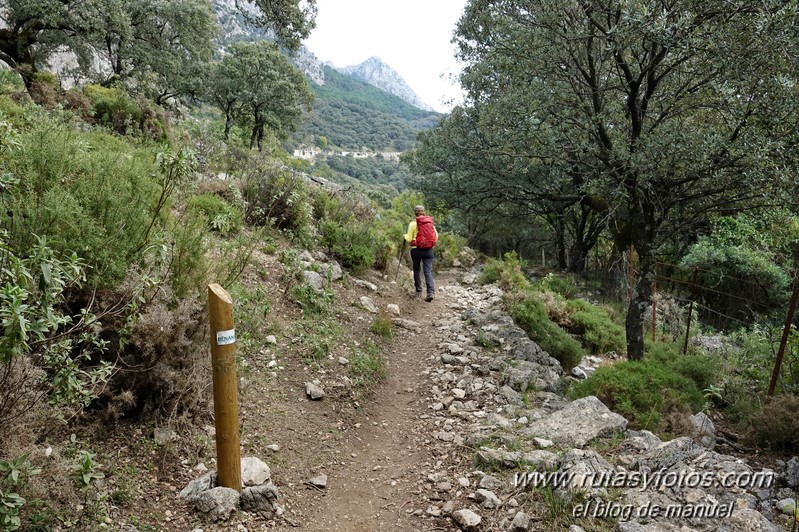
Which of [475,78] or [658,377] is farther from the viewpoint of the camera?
[475,78]

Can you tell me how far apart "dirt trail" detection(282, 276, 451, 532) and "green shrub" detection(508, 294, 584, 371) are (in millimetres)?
2224

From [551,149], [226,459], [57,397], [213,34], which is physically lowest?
[226,459]

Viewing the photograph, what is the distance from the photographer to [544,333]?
26.1ft

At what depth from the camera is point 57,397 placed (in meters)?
2.64

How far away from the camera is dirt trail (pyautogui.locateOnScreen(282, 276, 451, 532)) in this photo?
143 inches

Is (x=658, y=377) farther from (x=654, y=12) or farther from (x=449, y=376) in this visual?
(x=654, y=12)

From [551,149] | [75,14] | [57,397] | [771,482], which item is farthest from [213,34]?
[771,482]

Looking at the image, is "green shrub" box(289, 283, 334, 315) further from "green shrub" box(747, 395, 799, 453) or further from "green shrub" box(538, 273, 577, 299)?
"green shrub" box(538, 273, 577, 299)

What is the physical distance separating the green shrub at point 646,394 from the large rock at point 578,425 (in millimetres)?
732


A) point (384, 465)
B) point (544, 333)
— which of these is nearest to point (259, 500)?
point (384, 465)

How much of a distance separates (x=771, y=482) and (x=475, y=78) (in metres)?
10.7

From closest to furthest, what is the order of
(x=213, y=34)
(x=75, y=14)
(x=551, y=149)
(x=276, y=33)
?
(x=551, y=149) → (x=276, y=33) → (x=75, y=14) → (x=213, y=34)

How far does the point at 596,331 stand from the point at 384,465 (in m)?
6.30

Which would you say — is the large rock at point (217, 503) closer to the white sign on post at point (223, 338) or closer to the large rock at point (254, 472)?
the large rock at point (254, 472)
